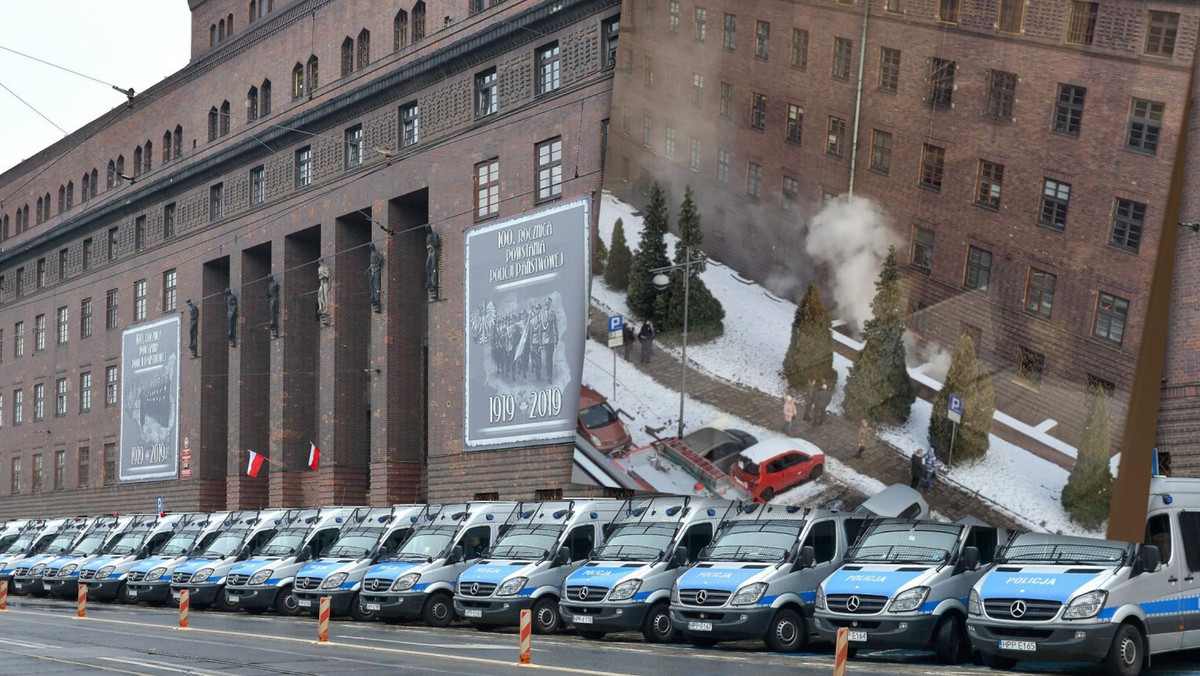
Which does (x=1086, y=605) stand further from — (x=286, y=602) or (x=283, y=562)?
(x=283, y=562)

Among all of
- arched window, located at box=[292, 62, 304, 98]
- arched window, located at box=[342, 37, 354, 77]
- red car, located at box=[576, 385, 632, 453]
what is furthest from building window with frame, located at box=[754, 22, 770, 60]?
arched window, located at box=[292, 62, 304, 98]

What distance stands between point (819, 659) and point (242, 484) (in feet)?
116

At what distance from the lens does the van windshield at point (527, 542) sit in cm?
2306

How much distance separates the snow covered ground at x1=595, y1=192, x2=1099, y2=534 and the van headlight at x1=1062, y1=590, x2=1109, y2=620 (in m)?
2.94

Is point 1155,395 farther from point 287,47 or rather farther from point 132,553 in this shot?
point 287,47

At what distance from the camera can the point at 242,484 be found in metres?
49.3

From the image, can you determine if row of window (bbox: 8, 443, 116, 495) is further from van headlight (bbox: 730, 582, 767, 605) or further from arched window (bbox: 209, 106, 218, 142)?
van headlight (bbox: 730, 582, 767, 605)

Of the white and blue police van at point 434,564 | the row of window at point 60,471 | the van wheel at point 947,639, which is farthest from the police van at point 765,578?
the row of window at point 60,471

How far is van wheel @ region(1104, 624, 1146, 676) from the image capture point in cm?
1536

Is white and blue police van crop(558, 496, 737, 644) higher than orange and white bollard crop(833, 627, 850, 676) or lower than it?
lower

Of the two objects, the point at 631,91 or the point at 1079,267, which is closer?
the point at 1079,267

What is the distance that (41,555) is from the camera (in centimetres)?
3988

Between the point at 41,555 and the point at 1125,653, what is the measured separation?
33.1 m

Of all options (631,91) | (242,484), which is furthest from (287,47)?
(631,91)
